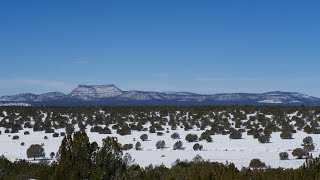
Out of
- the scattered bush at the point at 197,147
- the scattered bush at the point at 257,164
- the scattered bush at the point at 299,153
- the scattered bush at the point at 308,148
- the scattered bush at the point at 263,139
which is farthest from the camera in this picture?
the scattered bush at the point at 263,139

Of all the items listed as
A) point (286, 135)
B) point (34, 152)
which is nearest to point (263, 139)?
point (286, 135)

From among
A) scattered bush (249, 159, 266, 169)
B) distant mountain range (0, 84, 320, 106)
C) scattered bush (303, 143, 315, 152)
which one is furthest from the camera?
distant mountain range (0, 84, 320, 106)

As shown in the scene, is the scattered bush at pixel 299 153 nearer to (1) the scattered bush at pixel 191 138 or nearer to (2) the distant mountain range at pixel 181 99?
(1) the scattered bush at pixel 191 138

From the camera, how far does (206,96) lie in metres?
183

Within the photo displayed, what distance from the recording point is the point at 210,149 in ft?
83.9

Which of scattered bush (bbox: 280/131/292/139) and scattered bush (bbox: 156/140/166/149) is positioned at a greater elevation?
scattered bush (bbox: 280/131/292/139)

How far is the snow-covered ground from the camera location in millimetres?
22094

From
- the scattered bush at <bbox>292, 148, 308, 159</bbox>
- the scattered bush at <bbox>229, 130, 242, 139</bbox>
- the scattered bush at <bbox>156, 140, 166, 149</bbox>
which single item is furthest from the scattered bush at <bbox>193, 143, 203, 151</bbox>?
the scattered bush at <bbox>292, 148, 308, 159</bbox>

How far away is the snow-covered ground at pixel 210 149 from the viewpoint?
72.5 ft

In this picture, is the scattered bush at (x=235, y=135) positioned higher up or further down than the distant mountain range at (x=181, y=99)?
further down

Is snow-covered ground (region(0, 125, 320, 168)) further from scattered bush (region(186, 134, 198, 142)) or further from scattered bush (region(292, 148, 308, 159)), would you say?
scattered bush (region(186, 134, 198, 142))

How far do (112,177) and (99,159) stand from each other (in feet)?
2.16

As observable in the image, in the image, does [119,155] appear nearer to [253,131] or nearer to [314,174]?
[314,174]

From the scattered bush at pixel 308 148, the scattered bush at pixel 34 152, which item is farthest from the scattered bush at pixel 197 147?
the scattered bush at pixel 34 152
